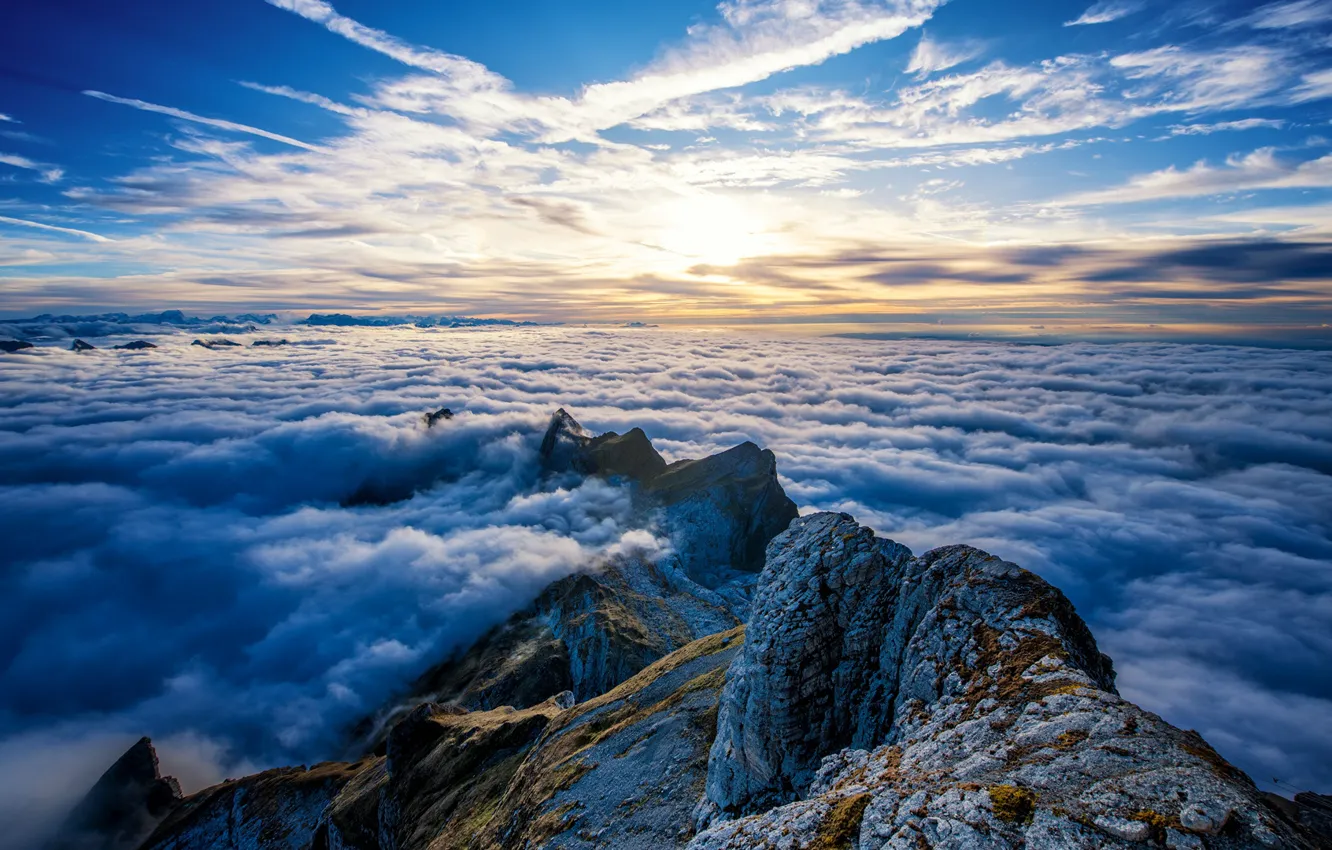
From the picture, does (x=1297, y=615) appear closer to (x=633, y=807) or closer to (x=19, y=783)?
(x=633, y=807)

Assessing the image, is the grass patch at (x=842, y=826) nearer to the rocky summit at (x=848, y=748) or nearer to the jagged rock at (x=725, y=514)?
the rocky summit at (x=848, y=748)

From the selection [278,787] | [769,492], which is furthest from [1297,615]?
[278,787]

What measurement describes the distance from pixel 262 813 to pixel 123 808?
170ft

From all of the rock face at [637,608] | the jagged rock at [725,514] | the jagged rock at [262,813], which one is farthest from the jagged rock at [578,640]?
the jagged rock at [262,813]

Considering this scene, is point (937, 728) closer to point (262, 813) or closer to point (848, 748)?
point (848, 748)

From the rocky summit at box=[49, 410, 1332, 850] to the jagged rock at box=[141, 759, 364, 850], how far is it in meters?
21.4

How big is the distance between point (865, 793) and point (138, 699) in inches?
11267

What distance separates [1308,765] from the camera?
453ft

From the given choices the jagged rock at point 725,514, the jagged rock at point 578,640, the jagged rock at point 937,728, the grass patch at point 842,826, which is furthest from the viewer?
the jagged rock at point 725,514

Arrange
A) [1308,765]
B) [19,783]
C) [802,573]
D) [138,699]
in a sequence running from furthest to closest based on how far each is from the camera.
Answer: [138,699] → [19,783] → [1308,765] → [802,573]

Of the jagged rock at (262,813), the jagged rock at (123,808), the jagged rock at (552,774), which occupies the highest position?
the jagged rock at (552,774)

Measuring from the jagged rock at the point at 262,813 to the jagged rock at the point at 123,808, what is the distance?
10592mm

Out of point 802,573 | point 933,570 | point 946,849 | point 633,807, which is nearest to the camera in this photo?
point 946,849

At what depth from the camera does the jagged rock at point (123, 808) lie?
103812 millimetres
